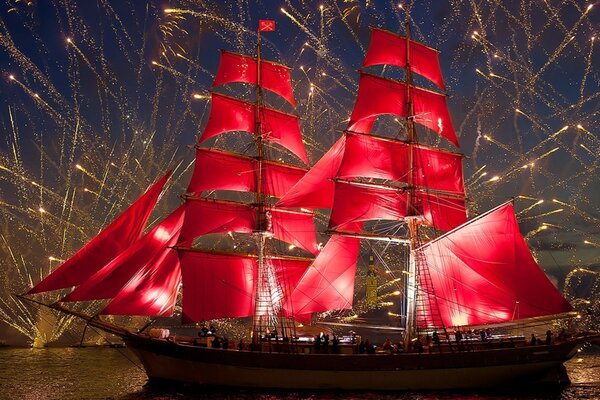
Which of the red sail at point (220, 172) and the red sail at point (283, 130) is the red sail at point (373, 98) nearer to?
the red sail at point (283, 130)

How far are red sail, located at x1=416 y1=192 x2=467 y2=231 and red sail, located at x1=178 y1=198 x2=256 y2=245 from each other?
11734 mm

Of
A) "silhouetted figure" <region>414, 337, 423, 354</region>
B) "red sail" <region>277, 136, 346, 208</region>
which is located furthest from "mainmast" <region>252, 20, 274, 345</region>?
"silhouetted figure" <region>414, 337, 423, 354</region>

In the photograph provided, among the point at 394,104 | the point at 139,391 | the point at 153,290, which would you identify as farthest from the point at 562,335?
the point at 139,391

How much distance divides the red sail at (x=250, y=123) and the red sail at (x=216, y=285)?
9.07 metres

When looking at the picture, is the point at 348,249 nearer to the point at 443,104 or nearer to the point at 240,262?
the point at 240,262

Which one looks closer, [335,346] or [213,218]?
[335,346]

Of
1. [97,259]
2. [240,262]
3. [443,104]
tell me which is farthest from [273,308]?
[443,104]

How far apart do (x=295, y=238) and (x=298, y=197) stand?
5.38m

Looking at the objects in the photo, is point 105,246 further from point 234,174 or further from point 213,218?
point 234,174

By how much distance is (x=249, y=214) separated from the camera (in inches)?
1656

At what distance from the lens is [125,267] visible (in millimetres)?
33938

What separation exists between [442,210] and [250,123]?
49.0 feet

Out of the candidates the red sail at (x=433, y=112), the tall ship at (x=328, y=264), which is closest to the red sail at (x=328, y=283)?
the tall ship at (x=328, y=264)

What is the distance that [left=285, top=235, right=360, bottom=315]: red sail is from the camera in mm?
38062
